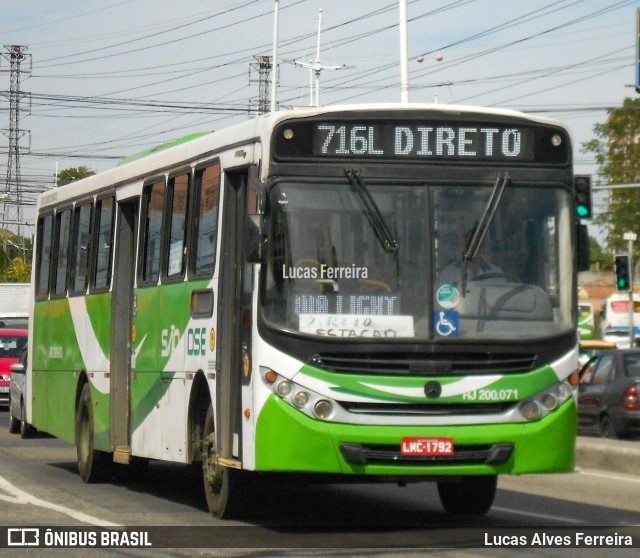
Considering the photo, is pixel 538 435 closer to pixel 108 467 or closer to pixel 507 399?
pixel 507 399

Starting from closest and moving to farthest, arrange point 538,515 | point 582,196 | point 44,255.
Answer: point 582,196
point 538,515
point 44,255

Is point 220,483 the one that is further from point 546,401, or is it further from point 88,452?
point 88,452

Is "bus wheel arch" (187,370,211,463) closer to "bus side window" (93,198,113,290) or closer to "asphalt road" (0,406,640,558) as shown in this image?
"asphalt road" (0,406,640,558)

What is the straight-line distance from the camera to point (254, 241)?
10.9 metres

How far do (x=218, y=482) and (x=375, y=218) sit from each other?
257cm

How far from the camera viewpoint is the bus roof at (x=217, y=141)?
1145cm

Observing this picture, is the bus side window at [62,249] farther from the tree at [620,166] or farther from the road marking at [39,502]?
the tree at [620,166]

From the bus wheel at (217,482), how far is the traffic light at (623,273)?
61.1 ft

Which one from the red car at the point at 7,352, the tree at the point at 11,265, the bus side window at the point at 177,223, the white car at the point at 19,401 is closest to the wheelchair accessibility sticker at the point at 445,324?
the bus side window at the point at 177,223

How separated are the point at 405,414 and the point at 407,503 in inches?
134

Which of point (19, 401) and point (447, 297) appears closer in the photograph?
point (447, 297)

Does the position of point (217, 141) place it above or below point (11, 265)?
below

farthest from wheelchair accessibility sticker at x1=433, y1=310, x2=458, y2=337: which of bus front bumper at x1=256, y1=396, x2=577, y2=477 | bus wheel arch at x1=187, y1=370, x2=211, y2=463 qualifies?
bus wheel arch at x1=187, y1=370, x2=211, y2=463

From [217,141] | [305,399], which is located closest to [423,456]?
[305,399]
